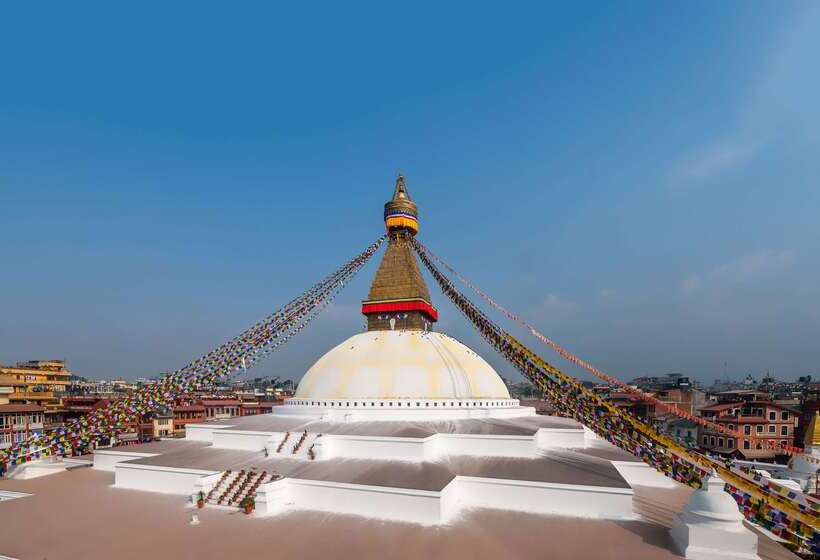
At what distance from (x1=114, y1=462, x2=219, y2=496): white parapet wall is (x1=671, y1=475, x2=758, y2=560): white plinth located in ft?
32.0

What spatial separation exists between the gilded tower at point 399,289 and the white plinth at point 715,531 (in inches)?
441

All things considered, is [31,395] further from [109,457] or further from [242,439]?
[242,439]

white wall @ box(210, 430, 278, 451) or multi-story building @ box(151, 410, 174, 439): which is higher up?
white wall @ box(210, 430, 278, 451)

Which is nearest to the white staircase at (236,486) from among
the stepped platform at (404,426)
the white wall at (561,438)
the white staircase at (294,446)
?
the white staircase at (294,446)

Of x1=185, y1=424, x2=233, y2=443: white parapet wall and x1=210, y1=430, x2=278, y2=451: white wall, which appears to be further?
x1=185, y1=424, x2=233, y2=443: white parapet wall

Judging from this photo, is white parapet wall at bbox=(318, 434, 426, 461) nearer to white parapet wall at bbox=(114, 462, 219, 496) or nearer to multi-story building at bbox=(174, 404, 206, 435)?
white parapet wall at bbox=(114, 462, 219, 496)

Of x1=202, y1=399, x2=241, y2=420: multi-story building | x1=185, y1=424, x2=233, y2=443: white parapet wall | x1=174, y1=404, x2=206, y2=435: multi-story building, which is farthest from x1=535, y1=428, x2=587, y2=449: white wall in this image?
x1=202, y1=399, x2=241, y2=420: multi-story building

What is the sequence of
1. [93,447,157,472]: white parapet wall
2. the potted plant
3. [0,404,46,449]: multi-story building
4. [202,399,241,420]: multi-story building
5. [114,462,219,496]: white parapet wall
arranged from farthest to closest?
[202,399,241,420]: multi-story building < [0,404,46,449]: multi-story building < [93,447,157,472]: white parapet wall < [114,462,219,496]: white parapet wall < the potted plant

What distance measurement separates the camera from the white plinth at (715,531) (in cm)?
647

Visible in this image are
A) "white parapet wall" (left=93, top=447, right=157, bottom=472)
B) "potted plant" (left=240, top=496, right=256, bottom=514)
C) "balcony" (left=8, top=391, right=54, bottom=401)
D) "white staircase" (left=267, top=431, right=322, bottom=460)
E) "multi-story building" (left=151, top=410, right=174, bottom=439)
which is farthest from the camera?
"balcony" (left=8, top=391, right=54, bottom=401)

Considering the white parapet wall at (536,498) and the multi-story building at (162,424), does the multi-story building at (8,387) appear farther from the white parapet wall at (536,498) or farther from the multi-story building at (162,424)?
the white parapet wall at (536,498)

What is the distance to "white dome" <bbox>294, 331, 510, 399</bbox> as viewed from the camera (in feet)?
45.5

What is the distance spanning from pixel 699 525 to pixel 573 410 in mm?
4118

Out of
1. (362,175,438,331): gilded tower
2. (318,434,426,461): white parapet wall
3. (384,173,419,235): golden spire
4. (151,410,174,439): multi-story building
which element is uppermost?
(384,173,419,235): golden spire
